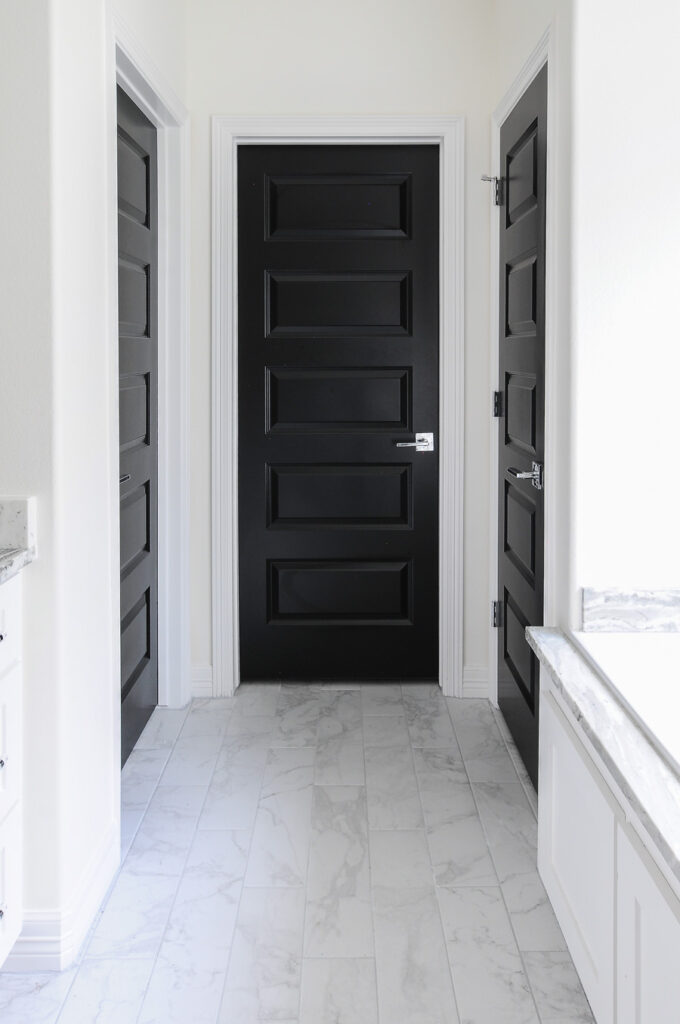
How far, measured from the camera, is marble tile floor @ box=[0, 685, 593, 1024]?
2.24 metres

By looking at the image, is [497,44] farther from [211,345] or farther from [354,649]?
[354,649]

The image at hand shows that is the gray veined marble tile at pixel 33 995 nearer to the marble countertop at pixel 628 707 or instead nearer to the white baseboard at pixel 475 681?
the marble countertop at pixel 628 707

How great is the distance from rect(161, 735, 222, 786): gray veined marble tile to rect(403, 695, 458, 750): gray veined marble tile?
2.27 ft

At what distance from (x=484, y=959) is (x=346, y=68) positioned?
3149 millimetres

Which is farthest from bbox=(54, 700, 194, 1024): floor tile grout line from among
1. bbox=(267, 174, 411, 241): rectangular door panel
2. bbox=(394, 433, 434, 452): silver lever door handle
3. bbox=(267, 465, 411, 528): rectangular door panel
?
bbox=(267, 174, 411, 241): rectangular door panel

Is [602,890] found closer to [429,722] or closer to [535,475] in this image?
[535,475]

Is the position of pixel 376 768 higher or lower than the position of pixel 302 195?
lower

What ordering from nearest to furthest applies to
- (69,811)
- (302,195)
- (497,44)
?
(69,811) < (497,44) < (302,195)

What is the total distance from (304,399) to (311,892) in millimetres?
2118

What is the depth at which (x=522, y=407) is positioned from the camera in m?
3.51

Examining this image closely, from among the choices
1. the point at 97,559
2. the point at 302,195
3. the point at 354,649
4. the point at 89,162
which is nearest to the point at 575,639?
the point at 97,559

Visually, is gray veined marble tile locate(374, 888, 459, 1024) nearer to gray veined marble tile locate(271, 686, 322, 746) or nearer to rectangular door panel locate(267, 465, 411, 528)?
gray veined marble tile locate(271, 686, 322, 746)

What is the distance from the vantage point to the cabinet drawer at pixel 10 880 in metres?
2.21

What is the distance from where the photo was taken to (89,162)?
8.42ft
